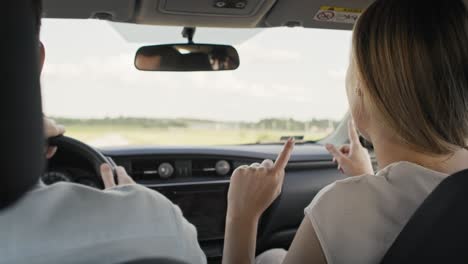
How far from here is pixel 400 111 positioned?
1.75 metres

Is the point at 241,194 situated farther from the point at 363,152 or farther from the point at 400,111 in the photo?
the point at 400,111

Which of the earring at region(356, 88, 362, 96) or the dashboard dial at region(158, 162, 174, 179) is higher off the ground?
the earring at region(356, 88, 362, 96)

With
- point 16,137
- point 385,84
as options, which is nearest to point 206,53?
point 385,84

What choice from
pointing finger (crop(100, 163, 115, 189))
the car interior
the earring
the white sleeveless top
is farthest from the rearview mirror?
the white sleeveless top

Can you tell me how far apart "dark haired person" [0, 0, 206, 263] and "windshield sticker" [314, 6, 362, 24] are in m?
2.25

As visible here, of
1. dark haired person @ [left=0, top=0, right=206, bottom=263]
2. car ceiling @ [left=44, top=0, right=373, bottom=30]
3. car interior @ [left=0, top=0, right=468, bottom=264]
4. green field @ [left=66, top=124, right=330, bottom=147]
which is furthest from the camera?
green field @ [left=66, top=124, right=330, bottom=147]

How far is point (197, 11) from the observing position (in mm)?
3207

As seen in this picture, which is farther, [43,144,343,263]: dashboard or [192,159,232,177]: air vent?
[192,159,232,177]: air vent

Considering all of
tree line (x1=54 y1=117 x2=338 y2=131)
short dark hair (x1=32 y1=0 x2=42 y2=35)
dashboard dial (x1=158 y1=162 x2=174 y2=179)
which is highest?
short dark hair (x1=32 y1=0 x2=42 y2=35)

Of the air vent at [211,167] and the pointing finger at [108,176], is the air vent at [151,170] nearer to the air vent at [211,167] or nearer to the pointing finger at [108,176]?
the air vent at [211,167]

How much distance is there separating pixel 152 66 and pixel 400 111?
2.13 m

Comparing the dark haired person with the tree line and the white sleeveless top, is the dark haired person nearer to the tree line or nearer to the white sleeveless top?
the white sleeveless top

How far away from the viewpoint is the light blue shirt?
4.03 ft

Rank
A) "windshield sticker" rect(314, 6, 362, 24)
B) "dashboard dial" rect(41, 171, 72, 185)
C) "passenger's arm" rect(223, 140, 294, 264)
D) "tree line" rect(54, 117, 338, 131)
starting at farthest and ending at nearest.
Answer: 1. "tree line" rect(54, 117, 338, 131)
2. "windshield sticker" rect(314, 6, 362, 24)
3. "dashboard dial" rect(41, 171, 72, 185)
4. "passenger's arm" rect(223, 140, 294, 264)
